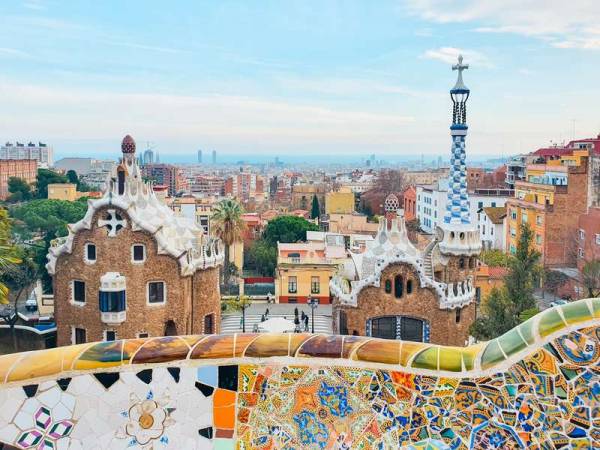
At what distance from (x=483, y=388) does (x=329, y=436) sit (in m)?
1.26

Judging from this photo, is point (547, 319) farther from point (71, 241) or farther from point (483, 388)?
point (71, 241)

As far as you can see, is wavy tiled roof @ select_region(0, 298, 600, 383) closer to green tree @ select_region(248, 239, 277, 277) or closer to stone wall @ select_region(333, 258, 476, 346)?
stone wall @ select_region(333, 258, 476, 346)

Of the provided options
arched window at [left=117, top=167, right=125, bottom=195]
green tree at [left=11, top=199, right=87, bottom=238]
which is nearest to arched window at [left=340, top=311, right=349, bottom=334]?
arched window at [left=117, top=167, right=125, bottom=195]

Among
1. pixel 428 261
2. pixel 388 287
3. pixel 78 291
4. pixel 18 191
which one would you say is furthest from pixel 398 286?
pixel 18 191

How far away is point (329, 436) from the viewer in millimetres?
5098

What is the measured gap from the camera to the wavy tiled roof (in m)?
4.81

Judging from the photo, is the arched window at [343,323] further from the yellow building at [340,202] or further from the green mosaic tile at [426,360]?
the yellow building at [340,202]

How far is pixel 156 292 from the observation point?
1638 cm

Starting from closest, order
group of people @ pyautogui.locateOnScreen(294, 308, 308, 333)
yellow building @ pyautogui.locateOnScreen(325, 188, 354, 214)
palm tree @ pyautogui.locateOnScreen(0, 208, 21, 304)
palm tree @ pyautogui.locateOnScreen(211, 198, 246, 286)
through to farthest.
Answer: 1. palm tree @ pyautogui.locateOnScreen(0, 208, 21, 304)
2. group of people @ pyautogui.locateOnScreen(294, 308, 308, 333)
3. palm tree @ pyautogui.locateOnScreen(211, 198, 246, 286)
4. yellow building @ pyautogui.locateOnScreen(325, 188, 354, 214)

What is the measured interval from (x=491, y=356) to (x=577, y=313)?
699 mm

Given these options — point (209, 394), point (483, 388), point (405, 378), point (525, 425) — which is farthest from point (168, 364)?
point (525, 425)

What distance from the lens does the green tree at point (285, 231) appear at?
41.9 metres

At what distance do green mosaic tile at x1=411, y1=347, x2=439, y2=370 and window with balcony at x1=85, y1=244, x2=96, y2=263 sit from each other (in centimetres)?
1255

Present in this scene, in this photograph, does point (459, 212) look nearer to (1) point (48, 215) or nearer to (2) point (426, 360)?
(2) point (426, 360)
